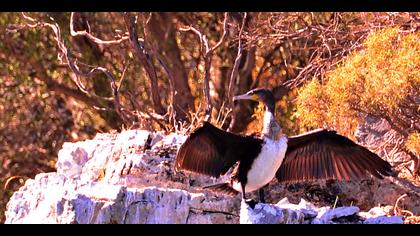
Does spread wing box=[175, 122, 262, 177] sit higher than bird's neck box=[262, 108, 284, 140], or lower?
lower

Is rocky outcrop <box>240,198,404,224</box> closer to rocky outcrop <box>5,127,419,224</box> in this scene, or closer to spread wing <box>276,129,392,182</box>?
rocky outcrop <box>5,127,419,224</box>

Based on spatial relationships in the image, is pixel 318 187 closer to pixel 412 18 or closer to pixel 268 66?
pixel 412 18

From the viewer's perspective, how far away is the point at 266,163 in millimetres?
9086

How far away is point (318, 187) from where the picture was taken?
9961 millimetres

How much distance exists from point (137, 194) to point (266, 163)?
126 cm

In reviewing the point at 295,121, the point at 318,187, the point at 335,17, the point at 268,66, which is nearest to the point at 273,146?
the point at 318,187

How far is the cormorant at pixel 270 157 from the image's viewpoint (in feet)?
29.8

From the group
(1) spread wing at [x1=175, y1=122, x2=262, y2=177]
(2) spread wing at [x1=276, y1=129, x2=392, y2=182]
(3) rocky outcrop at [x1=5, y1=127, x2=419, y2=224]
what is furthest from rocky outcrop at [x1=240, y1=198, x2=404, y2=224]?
(2) spread wing at [x1=276, y1=129, x2=392, y2=182]

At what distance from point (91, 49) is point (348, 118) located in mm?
6480

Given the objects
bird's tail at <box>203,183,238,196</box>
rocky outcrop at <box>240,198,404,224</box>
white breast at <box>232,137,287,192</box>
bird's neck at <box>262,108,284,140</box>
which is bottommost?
bird's tail at <box>203,183,238,196</box>

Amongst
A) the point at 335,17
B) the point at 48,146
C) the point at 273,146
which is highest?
the point at 335,17

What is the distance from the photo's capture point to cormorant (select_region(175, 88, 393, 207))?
29.8ft

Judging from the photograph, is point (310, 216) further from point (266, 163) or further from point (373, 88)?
point (373, 88)

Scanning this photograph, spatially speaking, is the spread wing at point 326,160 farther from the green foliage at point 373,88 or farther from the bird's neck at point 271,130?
the green foliage at point 373,88
